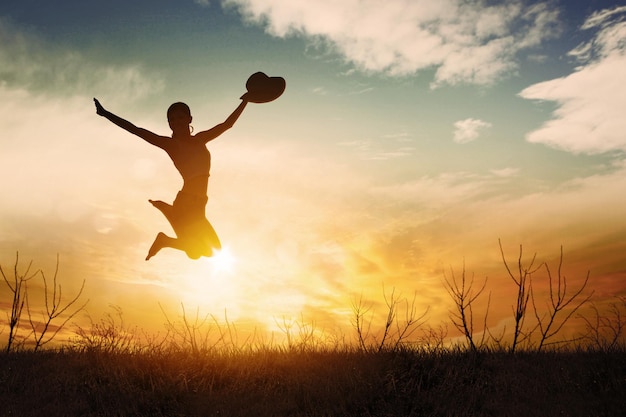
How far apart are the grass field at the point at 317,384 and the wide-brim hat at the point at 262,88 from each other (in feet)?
13.4

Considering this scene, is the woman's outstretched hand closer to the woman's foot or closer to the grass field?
the woman's foot

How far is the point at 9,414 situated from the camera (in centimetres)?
732

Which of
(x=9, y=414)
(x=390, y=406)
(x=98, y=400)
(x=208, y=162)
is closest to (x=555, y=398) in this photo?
(x=390, y=406)

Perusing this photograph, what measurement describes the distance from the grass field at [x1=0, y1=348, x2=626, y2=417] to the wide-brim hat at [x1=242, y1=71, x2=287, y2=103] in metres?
4.09

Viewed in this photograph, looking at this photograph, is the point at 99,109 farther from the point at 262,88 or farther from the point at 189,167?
the point at 262,88

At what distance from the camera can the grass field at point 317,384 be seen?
7.10m

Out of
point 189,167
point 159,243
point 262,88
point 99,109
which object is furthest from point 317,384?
point 99,109

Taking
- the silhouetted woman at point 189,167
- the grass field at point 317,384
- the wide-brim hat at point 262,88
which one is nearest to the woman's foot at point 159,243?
the silhouetted woman at point 189,167

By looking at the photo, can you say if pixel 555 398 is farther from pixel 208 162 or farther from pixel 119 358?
pixel 119 358

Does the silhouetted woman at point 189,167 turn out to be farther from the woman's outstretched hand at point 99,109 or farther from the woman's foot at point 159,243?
the woman's foot at point 159,243

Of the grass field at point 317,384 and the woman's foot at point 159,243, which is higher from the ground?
the woman's foot at point 159,243

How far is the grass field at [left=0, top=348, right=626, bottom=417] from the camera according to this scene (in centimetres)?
710

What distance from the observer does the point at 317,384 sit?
7551mm

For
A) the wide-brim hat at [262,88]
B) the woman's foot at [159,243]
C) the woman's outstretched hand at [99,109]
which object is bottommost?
the woman's foot at [159,243]
